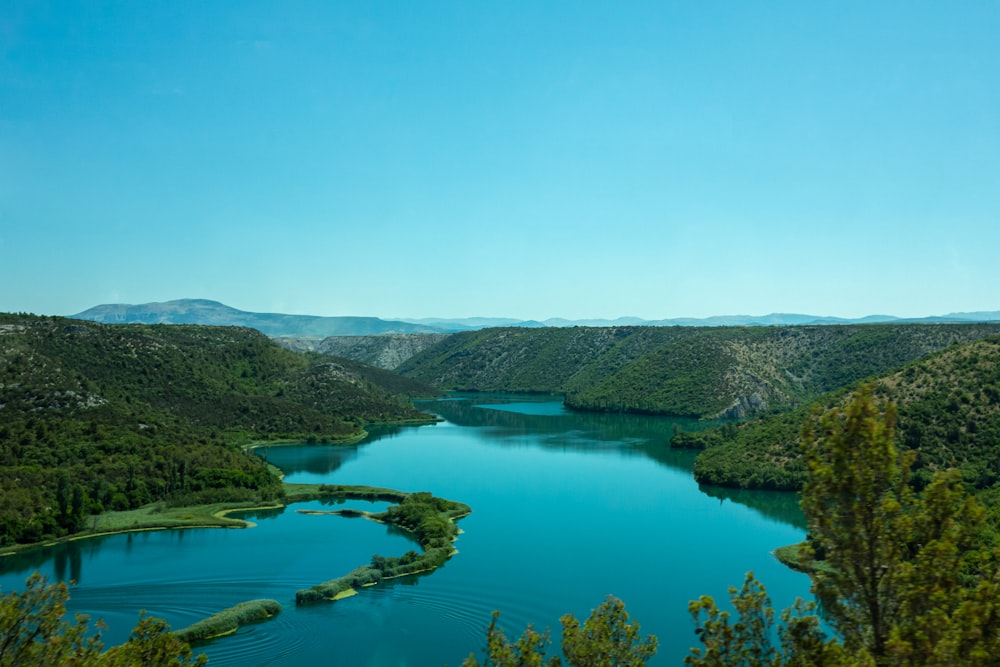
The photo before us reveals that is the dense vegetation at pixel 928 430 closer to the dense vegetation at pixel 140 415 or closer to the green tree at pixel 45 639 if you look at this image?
the dense vegetation at pixel 140 415

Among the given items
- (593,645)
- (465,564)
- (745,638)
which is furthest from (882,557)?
(465,564)

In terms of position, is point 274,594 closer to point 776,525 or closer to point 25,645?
point 25,645

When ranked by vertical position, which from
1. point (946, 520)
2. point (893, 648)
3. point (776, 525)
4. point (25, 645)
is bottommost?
point (776, 525)

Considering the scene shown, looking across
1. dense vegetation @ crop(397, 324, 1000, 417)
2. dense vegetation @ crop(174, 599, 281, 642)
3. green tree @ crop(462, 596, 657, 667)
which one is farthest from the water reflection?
dense vegetation @ crop(397, 324, 1000, 417)

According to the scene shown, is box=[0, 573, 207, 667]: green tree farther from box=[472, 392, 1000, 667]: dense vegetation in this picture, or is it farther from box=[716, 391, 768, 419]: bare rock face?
box=[716, 391, 768, 419]: bare rock face

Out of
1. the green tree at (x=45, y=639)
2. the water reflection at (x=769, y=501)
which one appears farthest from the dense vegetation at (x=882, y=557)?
the water reflection at (x=769, y=501)

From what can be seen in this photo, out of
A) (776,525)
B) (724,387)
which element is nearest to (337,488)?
(776,525)
